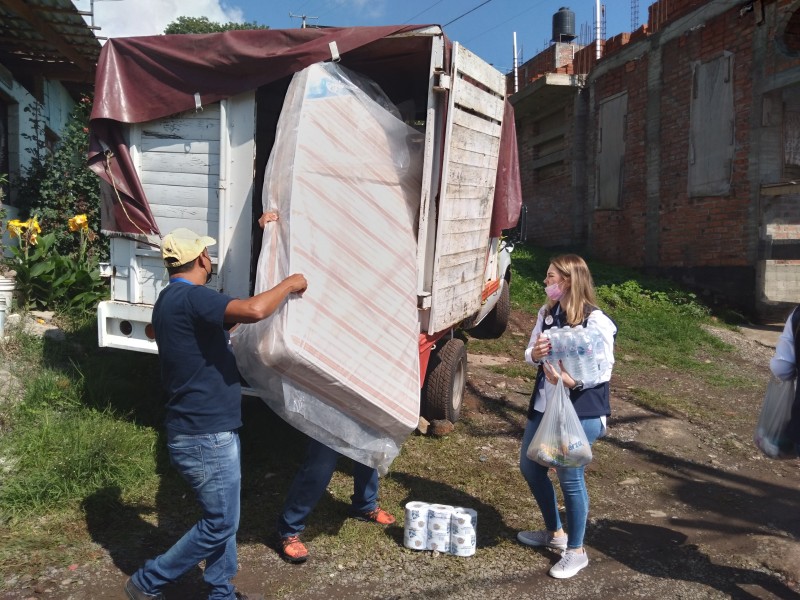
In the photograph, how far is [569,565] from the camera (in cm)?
348

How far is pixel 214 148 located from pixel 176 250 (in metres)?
1.58

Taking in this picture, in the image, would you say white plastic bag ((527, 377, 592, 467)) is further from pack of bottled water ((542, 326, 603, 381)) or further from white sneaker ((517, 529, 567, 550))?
white sneaker ((517, 529, 567, 550))

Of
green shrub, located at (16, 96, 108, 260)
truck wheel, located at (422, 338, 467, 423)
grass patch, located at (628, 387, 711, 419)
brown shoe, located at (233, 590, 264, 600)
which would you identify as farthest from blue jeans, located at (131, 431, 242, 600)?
green shrub, located at (16, 96, 108, 260)

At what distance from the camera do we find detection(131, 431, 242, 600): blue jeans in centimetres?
289

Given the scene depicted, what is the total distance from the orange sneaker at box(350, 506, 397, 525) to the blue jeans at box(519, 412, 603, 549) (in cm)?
89

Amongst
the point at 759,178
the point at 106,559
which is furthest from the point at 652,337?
the point at 106,559

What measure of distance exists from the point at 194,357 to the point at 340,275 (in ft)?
3.08

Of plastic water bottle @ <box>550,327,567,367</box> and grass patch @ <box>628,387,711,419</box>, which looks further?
grass patch @ <box>628,387,711,419</box>

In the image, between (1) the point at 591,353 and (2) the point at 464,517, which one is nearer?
(1) the point at 591,353

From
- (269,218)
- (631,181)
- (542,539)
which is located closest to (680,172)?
(631,181)

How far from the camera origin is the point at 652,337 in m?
9.30

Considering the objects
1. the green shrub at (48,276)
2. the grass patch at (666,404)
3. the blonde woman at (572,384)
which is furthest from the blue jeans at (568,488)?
the green shrub at (48,276)

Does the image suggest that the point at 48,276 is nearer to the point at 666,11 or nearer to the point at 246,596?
the point at 246,596

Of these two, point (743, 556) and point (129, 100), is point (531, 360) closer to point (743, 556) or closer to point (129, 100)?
point (743, 556)
